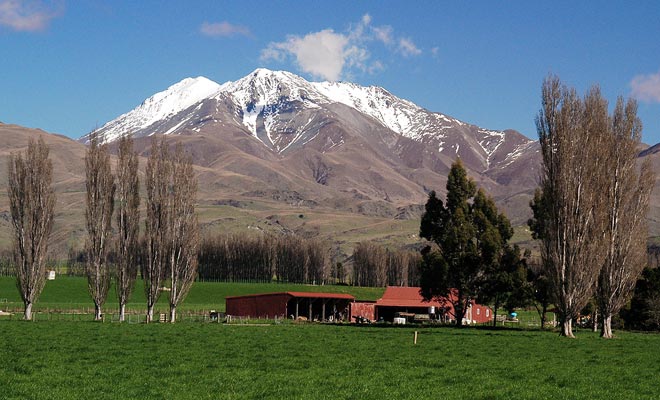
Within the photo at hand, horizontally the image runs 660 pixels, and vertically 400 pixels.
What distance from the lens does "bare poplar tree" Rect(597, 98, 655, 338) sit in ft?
181

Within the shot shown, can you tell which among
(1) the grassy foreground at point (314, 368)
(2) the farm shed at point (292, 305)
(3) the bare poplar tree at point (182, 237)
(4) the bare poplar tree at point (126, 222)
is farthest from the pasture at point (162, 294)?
(1) the grassy foreground at point (314, 368)

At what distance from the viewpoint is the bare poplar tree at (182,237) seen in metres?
65.8

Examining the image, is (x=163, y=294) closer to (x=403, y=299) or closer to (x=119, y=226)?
(x=403, y=299)

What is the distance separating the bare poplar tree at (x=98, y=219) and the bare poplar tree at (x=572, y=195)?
35.0 m

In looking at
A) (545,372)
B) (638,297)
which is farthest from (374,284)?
(545,372)

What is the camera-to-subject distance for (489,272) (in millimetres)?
65875

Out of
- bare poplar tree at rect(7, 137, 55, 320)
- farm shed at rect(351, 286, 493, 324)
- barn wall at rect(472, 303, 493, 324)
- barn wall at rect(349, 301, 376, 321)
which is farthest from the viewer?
barn wall at rect(472, 303, 493, 324)

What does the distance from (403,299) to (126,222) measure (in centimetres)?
4458

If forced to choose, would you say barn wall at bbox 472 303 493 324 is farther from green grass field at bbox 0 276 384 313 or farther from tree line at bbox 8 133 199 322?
tree line at bbox 8 133 199 322

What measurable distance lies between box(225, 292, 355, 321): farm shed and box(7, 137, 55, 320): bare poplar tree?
2808 cm

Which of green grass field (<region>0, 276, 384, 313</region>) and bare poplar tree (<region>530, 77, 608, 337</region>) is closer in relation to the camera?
bare poplar tree (<region>530, 77, 608, 337</region>)

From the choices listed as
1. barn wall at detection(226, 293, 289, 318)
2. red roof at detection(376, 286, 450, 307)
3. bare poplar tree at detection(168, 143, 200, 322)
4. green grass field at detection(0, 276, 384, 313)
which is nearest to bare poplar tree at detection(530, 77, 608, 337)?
bare poplar tree at detection(168, 143, 200, 322)

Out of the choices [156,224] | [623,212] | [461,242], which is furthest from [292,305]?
[623,212]

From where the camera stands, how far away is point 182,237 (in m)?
66.5
